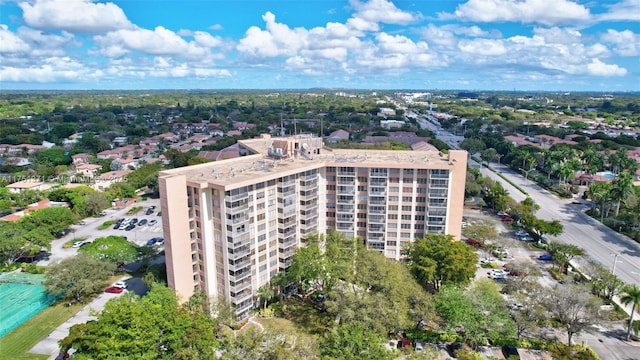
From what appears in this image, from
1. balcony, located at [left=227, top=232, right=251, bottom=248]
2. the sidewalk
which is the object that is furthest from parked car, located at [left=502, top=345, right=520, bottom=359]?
the sidewalk

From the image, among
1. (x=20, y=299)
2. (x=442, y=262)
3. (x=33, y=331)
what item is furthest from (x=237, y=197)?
(x=20, y=299)

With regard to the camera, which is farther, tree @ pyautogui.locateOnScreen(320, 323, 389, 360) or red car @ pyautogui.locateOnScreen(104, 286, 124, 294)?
red car @ pyautogui.locateOnScreen(104, 286, 124, 294)

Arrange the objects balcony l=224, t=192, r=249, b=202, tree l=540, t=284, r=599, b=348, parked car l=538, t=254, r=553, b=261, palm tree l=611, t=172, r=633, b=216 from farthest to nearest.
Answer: palm tree l=611, t=172, r=633, b=216 < parked car l=538, t=254, r=553, b=261 < balcony l=224, t=192, r=249, b=202 < tree l=540, t=284, r=599, b=348

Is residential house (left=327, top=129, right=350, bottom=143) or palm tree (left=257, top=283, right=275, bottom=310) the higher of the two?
residential house (left=327, top=129, right=350, bottom=143)

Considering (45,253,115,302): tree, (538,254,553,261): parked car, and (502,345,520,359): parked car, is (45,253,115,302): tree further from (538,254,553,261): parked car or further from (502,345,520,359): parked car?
(538,254,553,261): parked car

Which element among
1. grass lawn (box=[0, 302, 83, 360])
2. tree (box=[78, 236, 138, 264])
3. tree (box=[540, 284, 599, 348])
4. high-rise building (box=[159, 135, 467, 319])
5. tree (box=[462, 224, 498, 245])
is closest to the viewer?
grass lawn (box=[0, 302, 83, 360])

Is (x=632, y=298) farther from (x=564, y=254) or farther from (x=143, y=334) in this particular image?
(x=143, y=334)

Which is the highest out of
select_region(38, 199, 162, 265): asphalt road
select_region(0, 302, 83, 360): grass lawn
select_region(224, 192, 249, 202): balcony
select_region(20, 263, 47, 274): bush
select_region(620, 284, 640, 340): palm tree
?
select_region(224, 192, 249, 202): balcony
